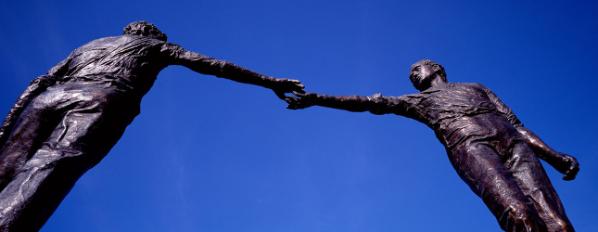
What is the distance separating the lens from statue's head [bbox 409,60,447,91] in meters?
7.58

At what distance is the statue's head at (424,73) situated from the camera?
7.58 m

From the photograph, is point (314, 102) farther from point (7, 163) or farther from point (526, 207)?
point (7, 163)

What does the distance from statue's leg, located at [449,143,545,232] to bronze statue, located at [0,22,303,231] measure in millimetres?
2583

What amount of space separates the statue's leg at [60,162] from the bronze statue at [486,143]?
106 inches

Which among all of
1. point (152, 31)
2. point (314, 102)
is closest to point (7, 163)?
point (152, 31)

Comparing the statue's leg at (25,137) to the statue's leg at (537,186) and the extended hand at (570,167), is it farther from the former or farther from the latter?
the extended hand at (570,167)

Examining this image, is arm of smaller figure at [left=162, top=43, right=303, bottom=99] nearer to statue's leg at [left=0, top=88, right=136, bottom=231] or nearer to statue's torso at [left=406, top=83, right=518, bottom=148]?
statue's leg at [left=0, top=88, right=136, bottom=231]

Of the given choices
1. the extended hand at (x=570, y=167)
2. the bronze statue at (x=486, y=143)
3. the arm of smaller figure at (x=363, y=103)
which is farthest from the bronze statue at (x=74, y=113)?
the extended hand at (x=570, y=167)

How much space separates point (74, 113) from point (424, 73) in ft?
16.5

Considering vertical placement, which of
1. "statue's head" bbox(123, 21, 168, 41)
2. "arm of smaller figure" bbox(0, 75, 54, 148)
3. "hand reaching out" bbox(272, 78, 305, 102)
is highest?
"statue's head" bbox(123, 21, 168, 41)

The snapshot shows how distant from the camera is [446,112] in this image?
6559mm

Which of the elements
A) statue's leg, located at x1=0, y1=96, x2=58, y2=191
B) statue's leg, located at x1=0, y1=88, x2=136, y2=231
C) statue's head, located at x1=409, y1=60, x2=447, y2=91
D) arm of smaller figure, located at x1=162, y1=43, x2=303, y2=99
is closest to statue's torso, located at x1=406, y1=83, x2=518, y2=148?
statue's head, located at x1=409, y1=60, x2=447, y2=91

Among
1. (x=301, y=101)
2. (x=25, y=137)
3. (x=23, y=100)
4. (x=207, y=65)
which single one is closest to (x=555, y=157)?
(x=301, y=101)

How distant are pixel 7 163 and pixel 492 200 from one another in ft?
15.5
